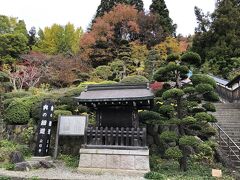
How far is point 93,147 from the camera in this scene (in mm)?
10805

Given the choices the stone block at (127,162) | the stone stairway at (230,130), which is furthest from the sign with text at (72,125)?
the stone stairway at (230,130)

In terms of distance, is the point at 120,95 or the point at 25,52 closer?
the point at 120,95

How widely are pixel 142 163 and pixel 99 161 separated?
5.68 ft

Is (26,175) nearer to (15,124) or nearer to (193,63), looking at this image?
(15,124)

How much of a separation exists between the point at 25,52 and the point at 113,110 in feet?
71.9

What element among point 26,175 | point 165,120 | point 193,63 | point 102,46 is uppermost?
point 102,46

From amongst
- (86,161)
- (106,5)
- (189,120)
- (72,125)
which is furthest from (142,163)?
(106,5)

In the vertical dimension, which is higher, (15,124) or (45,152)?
(15,124)

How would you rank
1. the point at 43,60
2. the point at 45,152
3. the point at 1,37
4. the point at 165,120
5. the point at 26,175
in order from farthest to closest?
the point at 1,37
the point at 43,60
the point at 45,152
the point at 165,120
the point at 26,175

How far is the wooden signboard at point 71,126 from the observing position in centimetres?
1202

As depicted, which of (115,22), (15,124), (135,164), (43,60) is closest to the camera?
(135,164)

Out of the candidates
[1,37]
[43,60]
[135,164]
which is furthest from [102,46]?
[135,164]

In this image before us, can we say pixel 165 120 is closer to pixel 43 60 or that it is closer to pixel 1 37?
pixel 43 60

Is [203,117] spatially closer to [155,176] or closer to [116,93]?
[155,176]
